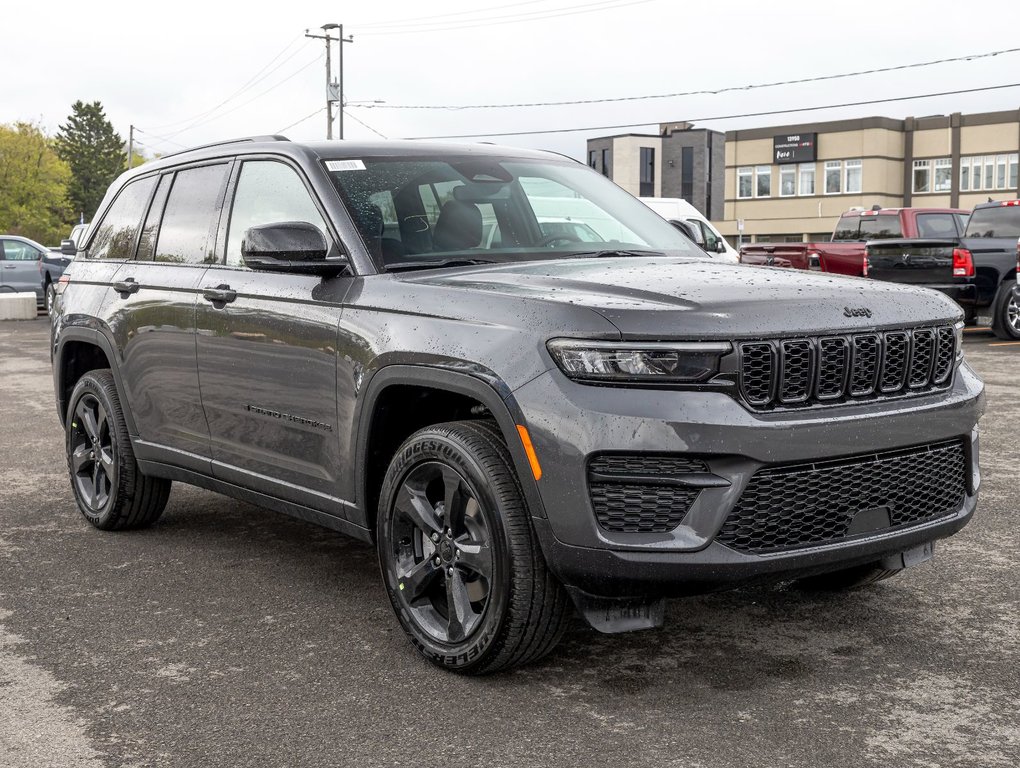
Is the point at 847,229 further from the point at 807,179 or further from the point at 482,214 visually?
the point at 807,179

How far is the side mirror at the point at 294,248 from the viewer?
450 cm

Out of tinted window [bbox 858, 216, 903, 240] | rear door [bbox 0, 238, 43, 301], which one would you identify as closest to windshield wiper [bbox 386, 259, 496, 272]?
tinted window [bbox 858, 216, 903, 240]

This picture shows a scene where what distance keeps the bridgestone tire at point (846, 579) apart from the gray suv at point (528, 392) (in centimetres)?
1

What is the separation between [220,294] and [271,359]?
0.49m

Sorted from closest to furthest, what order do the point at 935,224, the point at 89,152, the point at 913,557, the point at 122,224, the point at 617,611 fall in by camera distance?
the point at 617,611, the point at 913,557, the point at 122,224, the point at 935,224, the point at 89,152

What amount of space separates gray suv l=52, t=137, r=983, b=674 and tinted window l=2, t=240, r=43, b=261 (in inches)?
930

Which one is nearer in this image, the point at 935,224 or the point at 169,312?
the point at 169,312

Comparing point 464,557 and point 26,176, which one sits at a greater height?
point 26,176

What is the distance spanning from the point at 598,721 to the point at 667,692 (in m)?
0.33

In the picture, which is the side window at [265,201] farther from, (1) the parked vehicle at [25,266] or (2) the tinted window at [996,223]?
(1) the parked vehicle at [25,266]

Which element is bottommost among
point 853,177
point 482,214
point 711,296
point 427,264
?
point 711,296

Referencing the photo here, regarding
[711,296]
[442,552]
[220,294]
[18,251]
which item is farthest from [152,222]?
[18,251]

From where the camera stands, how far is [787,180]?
73625 mm

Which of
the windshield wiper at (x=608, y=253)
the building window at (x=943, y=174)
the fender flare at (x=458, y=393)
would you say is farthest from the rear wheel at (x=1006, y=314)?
the building window at (x=943, y=174)
